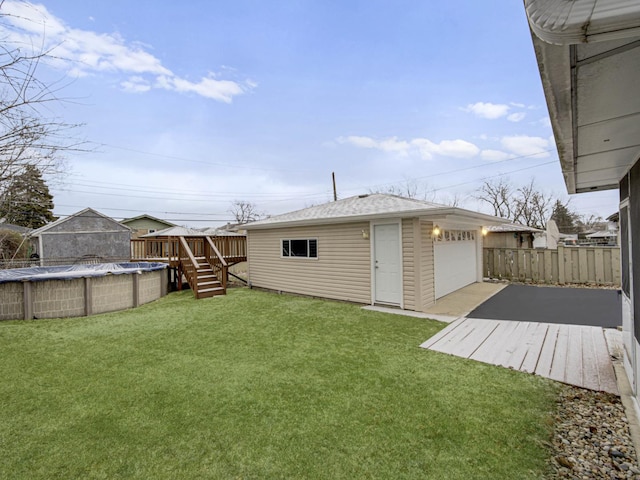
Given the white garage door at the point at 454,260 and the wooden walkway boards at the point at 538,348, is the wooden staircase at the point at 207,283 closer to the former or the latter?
the white garage door at the point at 454,260

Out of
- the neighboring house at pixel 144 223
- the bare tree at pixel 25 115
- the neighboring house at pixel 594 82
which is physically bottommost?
the neighboring house at pixel 594 82

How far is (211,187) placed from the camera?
1426 inches

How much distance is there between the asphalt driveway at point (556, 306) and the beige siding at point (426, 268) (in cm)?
94

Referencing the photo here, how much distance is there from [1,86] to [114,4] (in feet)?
8.07

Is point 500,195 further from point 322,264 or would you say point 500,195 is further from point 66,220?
point 66,220

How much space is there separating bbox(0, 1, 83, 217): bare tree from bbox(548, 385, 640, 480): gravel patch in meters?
4.70

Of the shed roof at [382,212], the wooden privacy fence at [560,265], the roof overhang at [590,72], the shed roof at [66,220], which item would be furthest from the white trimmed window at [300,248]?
the shed roof at [66,220]

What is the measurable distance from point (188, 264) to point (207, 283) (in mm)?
1037

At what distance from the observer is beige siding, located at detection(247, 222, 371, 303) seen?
7379mm

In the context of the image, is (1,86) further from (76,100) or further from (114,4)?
(114,4)

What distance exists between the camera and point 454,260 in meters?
8.54

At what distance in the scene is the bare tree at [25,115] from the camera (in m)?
2.35

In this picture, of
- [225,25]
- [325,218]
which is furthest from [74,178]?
[225,25]

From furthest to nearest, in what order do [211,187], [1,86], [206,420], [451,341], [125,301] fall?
1. [211,187]
2. [125,301]
3. [451,341]
4. [206,420]
5. [1,86]
